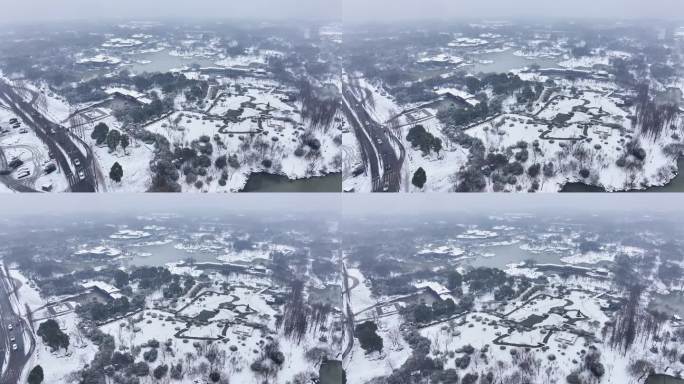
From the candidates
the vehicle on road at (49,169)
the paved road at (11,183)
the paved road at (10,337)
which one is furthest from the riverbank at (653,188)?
the paved road at (10,337)

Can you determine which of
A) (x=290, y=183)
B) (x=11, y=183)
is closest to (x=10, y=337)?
(x=11, y=183)

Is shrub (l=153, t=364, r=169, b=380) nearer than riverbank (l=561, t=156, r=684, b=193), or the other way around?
shrub (l=153, t=364, r=169, b=380)

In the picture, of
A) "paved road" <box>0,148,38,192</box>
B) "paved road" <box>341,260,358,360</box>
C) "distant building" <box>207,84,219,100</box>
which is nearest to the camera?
"paved road" <box>0,148,38,192</box>

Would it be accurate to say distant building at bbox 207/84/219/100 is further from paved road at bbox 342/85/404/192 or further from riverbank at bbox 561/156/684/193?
riverbank at bbox 561/156/684/193

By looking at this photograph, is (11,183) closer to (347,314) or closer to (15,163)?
(15,163)

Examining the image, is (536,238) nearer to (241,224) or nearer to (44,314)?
(241,224)

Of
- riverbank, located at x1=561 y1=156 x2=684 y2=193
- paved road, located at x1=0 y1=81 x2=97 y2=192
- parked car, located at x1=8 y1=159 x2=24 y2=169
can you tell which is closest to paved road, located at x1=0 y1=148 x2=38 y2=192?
parked car, located at x1=8 y1=159 x2=24 y2=169
